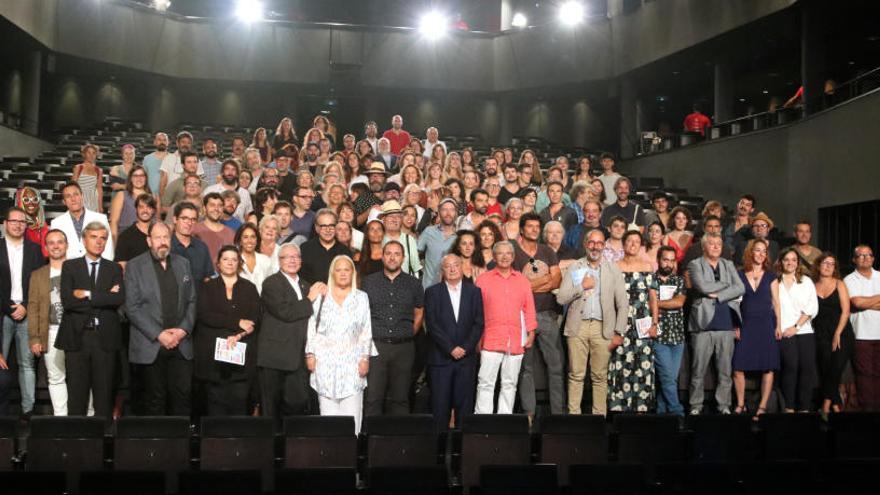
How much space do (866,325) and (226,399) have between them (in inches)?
212

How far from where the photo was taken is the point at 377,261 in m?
7.95

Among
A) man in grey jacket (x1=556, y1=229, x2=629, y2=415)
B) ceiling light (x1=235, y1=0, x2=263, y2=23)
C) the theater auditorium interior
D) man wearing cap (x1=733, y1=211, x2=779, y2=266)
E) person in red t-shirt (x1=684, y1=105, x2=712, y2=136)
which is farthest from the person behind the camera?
ceiling light (x1=235, y1=0, x2=263, y2=23)

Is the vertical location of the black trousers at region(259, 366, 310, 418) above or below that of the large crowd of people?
below

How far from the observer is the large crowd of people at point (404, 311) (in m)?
7.04

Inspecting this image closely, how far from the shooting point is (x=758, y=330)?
838 cm

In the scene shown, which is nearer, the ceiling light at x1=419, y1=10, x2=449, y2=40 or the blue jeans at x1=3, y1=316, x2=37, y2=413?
the blue jeans at x1=3, y1=316, x2=37, y2=413

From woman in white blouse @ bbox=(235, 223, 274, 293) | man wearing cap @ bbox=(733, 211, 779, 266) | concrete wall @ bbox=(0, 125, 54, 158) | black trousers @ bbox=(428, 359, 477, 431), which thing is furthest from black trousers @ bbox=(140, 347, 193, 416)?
concrete wall @ bbox=(0, 125, 54, 158)

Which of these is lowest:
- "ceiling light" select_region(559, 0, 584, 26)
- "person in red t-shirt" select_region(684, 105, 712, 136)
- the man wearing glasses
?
the man wearing glasses

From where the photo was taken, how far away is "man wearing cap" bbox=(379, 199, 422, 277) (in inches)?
326

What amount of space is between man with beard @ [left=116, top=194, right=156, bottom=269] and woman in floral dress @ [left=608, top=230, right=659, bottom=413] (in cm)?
379

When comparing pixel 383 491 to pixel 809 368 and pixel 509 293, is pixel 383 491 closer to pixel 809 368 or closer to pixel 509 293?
pixel 509 293

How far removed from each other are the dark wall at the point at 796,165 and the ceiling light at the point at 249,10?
34.8ft

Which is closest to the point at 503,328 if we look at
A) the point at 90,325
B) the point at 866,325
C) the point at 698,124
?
the point at 90,325

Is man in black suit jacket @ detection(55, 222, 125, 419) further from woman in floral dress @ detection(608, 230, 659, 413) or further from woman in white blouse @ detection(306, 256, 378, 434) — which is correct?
woman in floral dress @ detection(608, 230, 659, 413)
